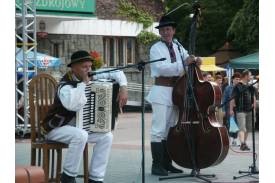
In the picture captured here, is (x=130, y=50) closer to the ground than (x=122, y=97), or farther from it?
farther from it

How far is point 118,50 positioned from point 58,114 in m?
20.8

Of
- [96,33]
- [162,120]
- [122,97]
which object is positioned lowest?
[162,120]

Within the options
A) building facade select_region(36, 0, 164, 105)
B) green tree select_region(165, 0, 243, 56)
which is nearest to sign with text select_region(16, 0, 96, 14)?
building facade select_region(36, 0, 164, 105)

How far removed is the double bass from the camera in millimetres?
6980

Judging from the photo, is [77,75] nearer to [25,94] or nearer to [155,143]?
[155,143]

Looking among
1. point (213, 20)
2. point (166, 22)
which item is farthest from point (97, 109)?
point (213, 20)

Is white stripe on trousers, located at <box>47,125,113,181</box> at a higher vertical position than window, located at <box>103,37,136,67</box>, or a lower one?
lower

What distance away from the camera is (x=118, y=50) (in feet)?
88.0

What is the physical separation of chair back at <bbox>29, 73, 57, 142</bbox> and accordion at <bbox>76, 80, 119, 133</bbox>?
452 mm

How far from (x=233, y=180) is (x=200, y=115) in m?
0.89

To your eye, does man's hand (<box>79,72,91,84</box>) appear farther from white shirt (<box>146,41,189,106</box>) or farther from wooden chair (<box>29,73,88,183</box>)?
white shirt (<box>146,41,189,106</box>)

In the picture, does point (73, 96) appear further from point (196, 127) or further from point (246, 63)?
point (246, 63)

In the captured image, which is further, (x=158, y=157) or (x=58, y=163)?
(x=158, y=157)
